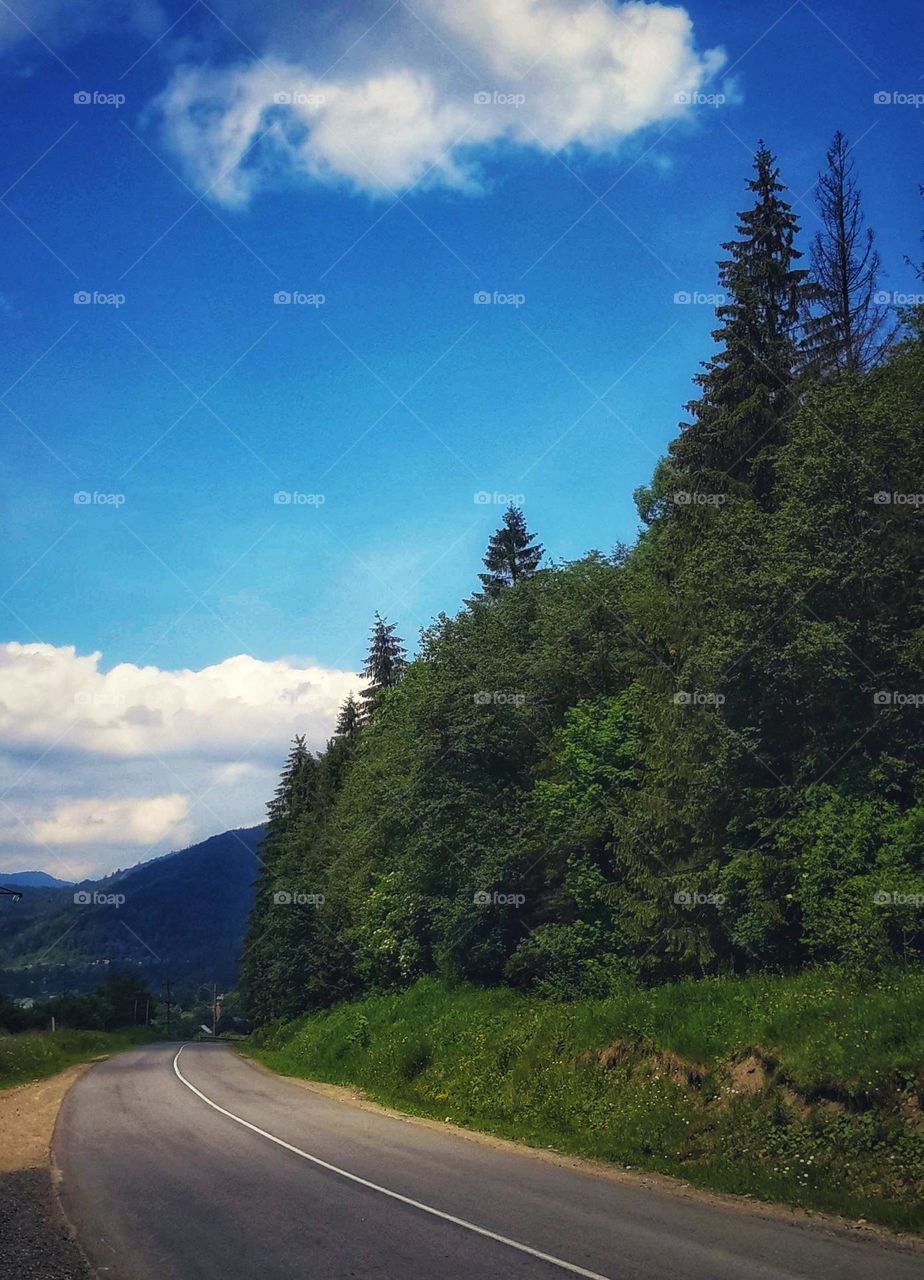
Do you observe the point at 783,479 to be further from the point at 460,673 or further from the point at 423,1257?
the point at 423,1257

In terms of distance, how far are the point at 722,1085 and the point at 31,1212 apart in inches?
438

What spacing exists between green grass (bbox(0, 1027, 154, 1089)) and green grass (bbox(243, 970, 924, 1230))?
2047 cm

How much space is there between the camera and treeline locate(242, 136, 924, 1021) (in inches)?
795

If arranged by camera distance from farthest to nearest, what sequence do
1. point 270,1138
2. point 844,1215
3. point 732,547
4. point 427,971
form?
point 427,971 → point 732,547 → point 270,1138 → point 844,1215

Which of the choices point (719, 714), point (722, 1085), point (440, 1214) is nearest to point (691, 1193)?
point (440, 1214)

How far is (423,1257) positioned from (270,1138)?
9608 mm

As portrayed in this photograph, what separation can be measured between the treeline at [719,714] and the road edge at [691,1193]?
663 centimetres

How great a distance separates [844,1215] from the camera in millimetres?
11078

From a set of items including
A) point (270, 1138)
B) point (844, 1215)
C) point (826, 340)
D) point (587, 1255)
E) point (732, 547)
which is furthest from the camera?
point (826, 340)

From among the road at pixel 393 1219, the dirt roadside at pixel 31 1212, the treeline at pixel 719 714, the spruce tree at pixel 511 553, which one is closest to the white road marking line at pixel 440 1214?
the road at pixel 393 1219

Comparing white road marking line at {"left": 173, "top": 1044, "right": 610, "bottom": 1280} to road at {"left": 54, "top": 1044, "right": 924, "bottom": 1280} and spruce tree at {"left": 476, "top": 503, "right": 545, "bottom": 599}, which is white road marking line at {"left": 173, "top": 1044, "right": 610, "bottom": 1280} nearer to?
road at {"left": 54, "top": 1044, "right": 924, "bottom": 1280}

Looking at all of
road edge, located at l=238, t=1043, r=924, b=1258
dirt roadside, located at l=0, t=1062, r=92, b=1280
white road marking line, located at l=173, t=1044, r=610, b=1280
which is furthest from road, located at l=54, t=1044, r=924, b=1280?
dirt roadside, located at l=0, t=1062, r=92, b=1280

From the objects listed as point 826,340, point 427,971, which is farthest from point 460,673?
point 826,340

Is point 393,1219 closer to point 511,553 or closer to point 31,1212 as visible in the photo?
point 31,1212
